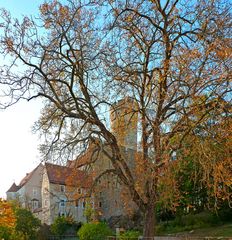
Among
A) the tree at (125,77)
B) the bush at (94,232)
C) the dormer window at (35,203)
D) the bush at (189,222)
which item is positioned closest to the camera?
the tree at (125,77)

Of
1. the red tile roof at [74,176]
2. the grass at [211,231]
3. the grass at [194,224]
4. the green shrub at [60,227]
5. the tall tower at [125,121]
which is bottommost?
the grass at [211,231]

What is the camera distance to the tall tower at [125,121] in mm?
11773

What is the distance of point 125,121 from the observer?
12.3 metres

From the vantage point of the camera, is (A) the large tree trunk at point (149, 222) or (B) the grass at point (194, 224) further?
(B) the grass at point (194, 224)

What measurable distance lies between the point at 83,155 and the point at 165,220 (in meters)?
21.6

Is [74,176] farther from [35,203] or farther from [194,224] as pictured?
[35,203]

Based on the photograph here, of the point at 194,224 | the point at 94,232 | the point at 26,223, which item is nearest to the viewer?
the point at 94,232

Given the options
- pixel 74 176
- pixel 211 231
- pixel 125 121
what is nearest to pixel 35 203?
pixel 211 231

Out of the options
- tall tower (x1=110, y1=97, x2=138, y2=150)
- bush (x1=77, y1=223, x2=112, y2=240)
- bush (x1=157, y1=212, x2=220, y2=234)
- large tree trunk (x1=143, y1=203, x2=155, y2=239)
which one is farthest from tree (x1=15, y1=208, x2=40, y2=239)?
tall tower (x1=110, y1=97, x2=138, y2=150)

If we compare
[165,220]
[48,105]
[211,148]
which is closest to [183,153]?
[211,148]

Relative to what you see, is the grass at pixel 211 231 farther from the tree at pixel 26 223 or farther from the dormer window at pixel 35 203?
the dormer window at pixel 35 203

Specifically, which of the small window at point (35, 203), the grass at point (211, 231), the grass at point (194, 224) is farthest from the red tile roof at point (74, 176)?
the small window at point (35, 203)

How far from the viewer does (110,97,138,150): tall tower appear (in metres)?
11.8

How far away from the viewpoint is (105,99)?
40.3 feet
